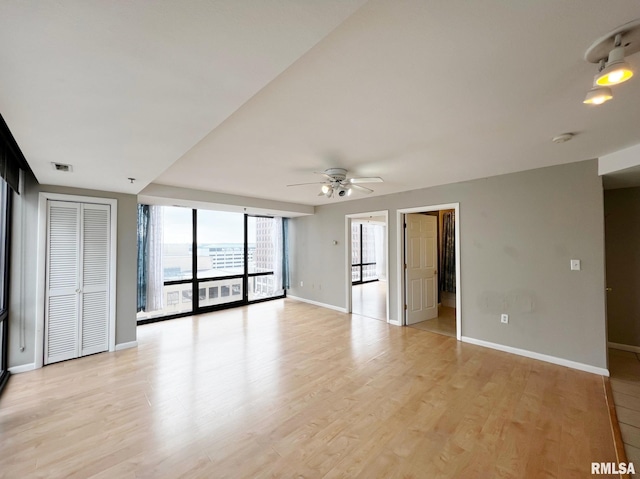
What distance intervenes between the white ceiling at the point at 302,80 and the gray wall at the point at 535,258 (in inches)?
26.1

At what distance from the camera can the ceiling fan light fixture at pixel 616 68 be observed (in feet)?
3.98

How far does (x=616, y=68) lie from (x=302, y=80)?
1.55 meters

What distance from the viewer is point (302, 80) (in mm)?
1536

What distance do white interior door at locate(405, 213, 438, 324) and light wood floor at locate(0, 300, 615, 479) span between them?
1.22m

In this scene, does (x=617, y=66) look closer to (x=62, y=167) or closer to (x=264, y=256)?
(x=62, y=167)

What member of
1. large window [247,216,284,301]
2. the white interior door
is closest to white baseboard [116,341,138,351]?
large window [247,216,284,301]

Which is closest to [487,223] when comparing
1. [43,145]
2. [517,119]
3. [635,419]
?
[517,119]

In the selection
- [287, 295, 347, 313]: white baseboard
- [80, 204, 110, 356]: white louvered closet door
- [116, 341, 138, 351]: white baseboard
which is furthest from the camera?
[287, 295, 347, 313]: white baseboard

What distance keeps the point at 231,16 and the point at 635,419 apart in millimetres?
4016

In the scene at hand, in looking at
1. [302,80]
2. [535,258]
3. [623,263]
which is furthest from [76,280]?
[623,263]

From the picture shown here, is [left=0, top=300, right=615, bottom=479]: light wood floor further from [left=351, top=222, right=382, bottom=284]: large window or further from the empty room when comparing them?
[left=351, top=222, right=382, bottom=284]: large window

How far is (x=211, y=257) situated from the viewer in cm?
589

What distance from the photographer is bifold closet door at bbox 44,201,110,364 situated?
3.33 metres

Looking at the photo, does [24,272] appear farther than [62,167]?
Yes
